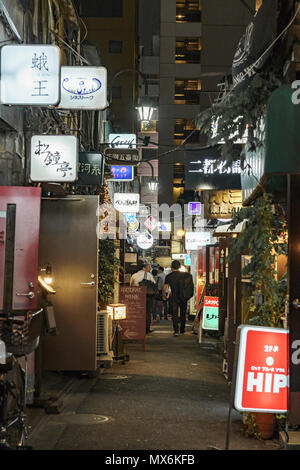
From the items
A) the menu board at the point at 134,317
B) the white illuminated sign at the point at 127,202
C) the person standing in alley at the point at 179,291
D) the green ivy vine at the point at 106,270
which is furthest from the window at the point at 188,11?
the green ivy vine at the point at 106,270

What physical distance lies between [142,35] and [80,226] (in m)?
63.1

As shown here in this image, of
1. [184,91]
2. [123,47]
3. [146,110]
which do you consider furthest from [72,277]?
[184,91]

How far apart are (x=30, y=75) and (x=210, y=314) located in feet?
31.9

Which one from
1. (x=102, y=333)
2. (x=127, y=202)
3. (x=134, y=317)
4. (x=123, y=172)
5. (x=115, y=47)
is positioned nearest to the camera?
(x=102, y=333)

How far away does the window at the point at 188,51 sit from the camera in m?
62.3

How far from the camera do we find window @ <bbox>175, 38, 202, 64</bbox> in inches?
2452

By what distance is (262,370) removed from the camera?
6.84 meters

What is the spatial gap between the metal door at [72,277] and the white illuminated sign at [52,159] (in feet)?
1.86

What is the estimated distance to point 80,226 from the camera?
12094mm

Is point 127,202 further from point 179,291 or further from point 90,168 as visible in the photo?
point 90,168

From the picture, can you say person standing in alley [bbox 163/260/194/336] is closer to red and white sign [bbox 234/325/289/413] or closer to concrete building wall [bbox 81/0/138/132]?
red and white sign [bbox 234/325/289/413]

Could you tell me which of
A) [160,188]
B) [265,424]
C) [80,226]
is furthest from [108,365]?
[160,188]

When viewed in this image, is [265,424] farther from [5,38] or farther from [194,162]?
[194,162]

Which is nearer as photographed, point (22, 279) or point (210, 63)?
point (22, 279)
